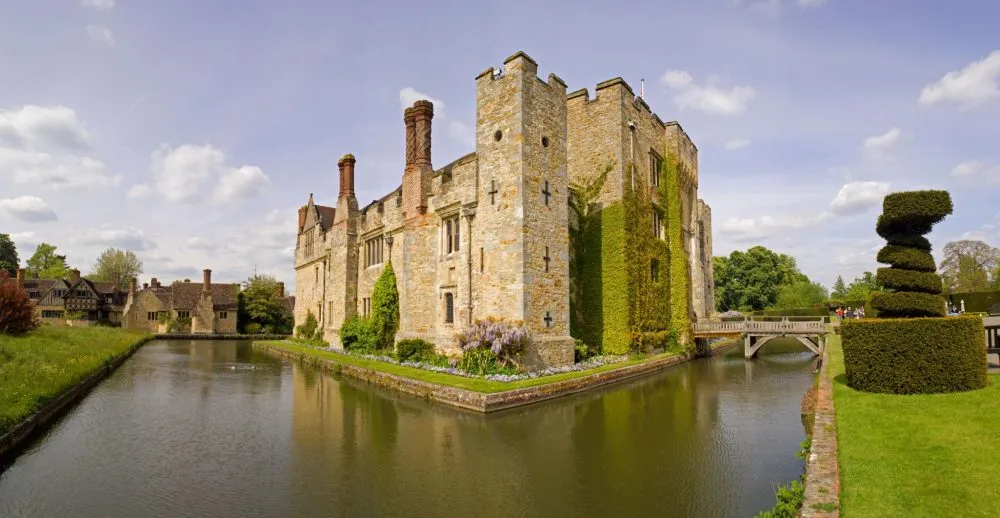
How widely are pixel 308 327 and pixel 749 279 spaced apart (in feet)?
187

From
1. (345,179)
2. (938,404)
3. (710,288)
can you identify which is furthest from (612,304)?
(710,288)

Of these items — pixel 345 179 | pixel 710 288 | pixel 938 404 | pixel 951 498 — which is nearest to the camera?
pixel 951 498

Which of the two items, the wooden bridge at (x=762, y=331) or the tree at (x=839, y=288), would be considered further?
the tree at (x=839, y=288)

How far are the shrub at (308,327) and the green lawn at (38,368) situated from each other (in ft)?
45.7

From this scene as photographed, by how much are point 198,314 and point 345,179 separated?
38.4 meters

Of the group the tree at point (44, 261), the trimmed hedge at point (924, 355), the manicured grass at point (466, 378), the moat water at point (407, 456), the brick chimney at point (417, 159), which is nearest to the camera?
the moat water at point (407, 456)

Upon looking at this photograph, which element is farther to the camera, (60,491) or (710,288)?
(710,288)

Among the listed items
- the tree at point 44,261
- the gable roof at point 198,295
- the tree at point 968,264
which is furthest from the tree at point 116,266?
the tree at point 968,264

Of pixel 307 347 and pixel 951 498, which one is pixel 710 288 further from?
pixel 951 498

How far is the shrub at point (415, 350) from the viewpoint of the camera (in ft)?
73.2

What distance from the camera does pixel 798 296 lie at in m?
64.8

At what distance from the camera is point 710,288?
45.2m

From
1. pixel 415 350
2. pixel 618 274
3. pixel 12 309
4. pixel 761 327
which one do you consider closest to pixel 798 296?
pixel 761 327

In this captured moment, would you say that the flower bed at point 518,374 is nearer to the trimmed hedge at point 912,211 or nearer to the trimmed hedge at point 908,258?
Answer: the trimmed hedge at point 908,258
